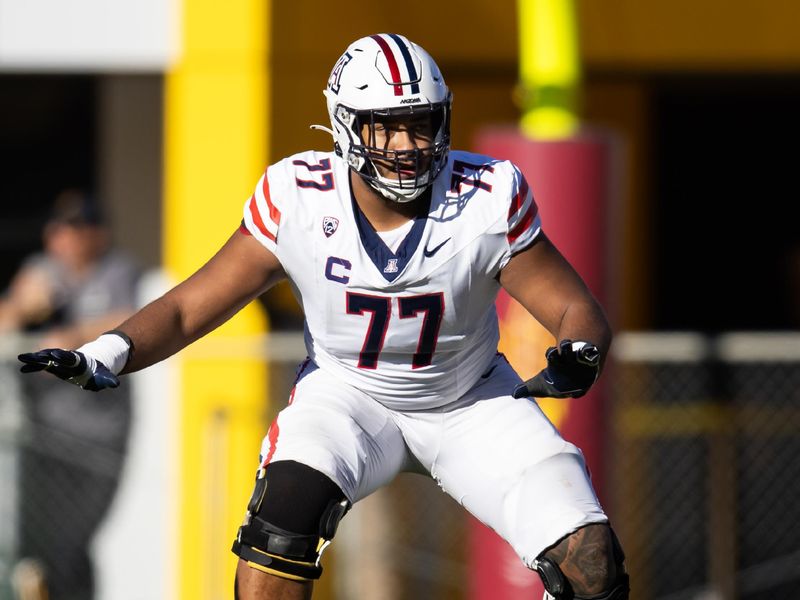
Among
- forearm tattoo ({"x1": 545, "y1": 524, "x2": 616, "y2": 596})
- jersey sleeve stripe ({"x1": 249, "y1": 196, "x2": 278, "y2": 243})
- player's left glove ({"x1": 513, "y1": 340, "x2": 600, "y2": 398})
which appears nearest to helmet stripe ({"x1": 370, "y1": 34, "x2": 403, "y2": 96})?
jersey sleeve stripe ({"x1": 249, "y1": 196, "x2": 278, "y2": 243})

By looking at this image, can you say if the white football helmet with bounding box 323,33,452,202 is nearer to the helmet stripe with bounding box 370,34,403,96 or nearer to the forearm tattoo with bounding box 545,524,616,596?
the helmet stripe with bounding box 370,34,403,96

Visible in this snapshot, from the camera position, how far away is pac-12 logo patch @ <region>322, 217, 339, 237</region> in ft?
15.2

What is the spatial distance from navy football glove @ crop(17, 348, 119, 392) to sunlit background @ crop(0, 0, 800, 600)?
3.08 m

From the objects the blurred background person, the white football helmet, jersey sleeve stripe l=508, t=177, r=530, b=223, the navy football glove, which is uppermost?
the white football helmet

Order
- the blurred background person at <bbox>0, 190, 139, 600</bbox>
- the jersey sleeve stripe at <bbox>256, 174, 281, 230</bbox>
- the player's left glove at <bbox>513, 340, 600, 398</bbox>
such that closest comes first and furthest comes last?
the player's left glove at <bbox>513, 340, 600, 398</bbox>, the jersey sleeve stripe at <bbox>256, 174, 281, 230</bbox>, the blurred background person at <bbox>0, 190, 139, 600</bbox>

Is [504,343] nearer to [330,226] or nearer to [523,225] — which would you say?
[523,225]

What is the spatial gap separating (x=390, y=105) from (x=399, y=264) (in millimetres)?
451

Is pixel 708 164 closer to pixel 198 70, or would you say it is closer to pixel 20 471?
pixel 198 70

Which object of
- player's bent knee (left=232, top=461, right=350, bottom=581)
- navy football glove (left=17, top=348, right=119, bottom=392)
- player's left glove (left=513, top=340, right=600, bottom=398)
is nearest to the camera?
player's left glove (left=513, top=340, right=600, bottom=398)

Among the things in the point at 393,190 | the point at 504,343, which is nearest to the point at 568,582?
the point at 393,190

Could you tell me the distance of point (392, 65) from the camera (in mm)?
4594

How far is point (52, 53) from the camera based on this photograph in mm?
8484

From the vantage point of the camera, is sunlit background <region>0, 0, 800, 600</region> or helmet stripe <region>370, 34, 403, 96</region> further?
sunlit background <region>0, 0, 800, 600</region>

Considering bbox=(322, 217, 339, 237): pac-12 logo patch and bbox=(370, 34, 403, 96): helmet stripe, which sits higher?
bbox=(370, 34, 403, 96): helmet stripe
